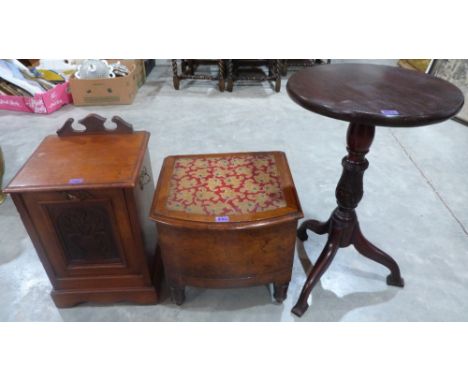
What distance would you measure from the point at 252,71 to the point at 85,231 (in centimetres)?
334

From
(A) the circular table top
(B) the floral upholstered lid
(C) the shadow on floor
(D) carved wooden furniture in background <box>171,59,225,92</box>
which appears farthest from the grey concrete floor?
(A) the circular table top

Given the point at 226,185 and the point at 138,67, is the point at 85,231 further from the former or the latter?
the point at 138,67

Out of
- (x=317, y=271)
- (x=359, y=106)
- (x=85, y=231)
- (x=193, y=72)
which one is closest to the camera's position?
(x=359, y=106)

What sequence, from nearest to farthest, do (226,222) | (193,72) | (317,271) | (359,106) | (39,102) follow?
1. (359,106)
2. (226,222)
3. (317,271)
4. (39,102)
5. (193,72)

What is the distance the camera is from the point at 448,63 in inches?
123

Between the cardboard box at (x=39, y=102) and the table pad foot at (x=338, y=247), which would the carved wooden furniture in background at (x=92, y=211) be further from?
the cardboard box at (x=39, y=102)

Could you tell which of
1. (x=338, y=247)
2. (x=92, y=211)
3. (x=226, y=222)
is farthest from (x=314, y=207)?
(x=92, y=211)

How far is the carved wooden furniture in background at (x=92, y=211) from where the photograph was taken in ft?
3.88

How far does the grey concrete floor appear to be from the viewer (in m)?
1.48

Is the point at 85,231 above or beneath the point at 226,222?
beneath


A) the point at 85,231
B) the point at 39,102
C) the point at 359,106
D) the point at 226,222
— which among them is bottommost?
the point at 39,102

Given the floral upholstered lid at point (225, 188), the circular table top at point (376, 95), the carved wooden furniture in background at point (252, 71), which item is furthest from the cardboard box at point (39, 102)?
the circular table top at point (376, 95)

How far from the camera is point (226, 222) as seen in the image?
1.18 metres

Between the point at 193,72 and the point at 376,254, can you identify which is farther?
the point at 193,72
